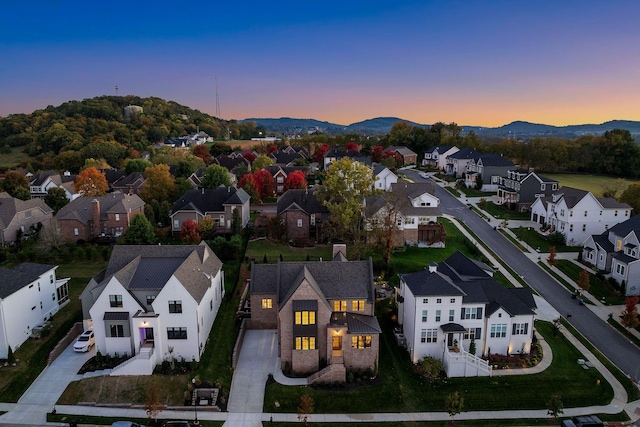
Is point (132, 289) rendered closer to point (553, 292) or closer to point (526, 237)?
point (553, 292)

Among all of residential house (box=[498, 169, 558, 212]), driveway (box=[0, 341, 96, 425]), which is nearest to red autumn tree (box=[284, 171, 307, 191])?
residential house (box=[498, 169, 558, 212])

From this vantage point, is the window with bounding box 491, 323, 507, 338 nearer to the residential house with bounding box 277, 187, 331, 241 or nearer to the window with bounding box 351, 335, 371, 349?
the window with bounding box 351, 335, 371, 349

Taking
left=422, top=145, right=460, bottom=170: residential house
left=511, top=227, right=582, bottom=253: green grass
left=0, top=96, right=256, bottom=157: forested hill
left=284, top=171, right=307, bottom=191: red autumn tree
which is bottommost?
left=511, top=227, right=582, bottom=253: green grass

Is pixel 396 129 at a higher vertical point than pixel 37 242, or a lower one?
higher

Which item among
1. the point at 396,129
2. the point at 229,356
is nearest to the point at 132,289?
the point at 229,356

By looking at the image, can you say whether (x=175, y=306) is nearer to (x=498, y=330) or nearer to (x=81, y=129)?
(x=498, y=330)

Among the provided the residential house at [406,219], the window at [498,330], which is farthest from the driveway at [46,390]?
the residential house at [406,219]
